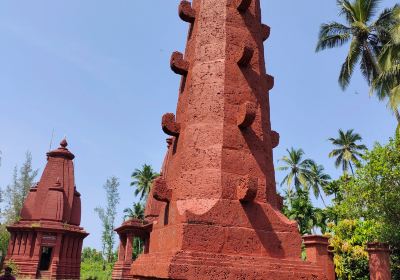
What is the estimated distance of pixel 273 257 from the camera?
15.4 feet

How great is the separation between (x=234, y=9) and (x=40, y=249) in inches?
926

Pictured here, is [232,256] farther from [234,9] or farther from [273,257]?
[234,9]

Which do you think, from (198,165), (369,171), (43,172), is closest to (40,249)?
(43,172)

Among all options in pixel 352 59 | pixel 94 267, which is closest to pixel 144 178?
pixel 94 267

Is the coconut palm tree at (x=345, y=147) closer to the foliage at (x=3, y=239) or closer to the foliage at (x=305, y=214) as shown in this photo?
the foliage at (x=305, y=214)

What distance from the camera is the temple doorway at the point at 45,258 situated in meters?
25.7

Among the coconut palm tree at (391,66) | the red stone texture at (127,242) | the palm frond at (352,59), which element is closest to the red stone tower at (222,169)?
the coconut palm tree at (391,66)

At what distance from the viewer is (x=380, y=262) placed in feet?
43.1

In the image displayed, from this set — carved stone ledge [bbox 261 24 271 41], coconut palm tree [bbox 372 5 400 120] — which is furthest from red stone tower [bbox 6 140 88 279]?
carved stone ledge [bbox 261 24 271 41]

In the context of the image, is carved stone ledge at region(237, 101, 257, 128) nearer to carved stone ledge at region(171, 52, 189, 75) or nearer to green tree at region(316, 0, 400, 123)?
carved stone ledge at region(171, 52, 189, 75)

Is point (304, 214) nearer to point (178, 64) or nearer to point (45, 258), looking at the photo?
point (45, 258)

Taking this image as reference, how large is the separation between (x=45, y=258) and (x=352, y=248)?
20.3 m

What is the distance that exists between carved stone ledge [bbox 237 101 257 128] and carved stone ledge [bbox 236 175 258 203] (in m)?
0.78

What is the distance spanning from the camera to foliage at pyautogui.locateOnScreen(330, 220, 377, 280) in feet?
52.2
